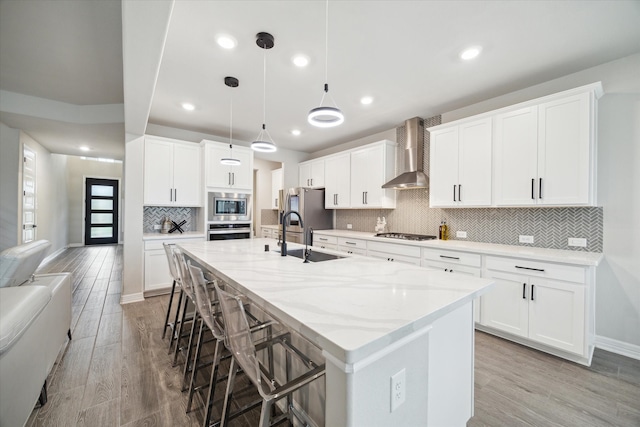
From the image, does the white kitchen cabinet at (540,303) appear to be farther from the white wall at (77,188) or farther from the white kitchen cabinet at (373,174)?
the white wall at (77,188)

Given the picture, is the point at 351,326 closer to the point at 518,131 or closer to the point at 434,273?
the point at 434,273

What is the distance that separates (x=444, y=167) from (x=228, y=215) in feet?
11.4

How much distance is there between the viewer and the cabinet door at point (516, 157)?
8.81 ft

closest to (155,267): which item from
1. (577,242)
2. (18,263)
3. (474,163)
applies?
(18,263)

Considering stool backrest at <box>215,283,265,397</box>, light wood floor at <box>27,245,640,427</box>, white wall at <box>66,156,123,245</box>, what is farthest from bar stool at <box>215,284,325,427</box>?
white wall at <box>66,156,123,245</box>

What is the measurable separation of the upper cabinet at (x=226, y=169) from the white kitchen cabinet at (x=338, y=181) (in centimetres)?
149

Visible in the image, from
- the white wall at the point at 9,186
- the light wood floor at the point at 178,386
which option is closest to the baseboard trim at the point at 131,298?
the light wood floor at the point at 178,386

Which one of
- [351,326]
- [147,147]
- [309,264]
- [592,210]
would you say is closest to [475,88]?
[592,210]

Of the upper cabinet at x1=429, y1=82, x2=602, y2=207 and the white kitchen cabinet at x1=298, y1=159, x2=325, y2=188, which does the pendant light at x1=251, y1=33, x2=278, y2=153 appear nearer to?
the white kitchen cabinet at x1=298, y1=159, x2=325, y2=188

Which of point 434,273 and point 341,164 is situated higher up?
point 341,164

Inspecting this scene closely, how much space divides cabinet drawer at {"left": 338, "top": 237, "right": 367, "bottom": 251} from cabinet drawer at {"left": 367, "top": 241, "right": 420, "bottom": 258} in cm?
10

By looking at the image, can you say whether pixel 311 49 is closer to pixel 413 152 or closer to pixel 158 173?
pixel 413 152

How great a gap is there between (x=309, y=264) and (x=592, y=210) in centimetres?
283

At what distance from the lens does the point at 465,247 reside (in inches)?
114
